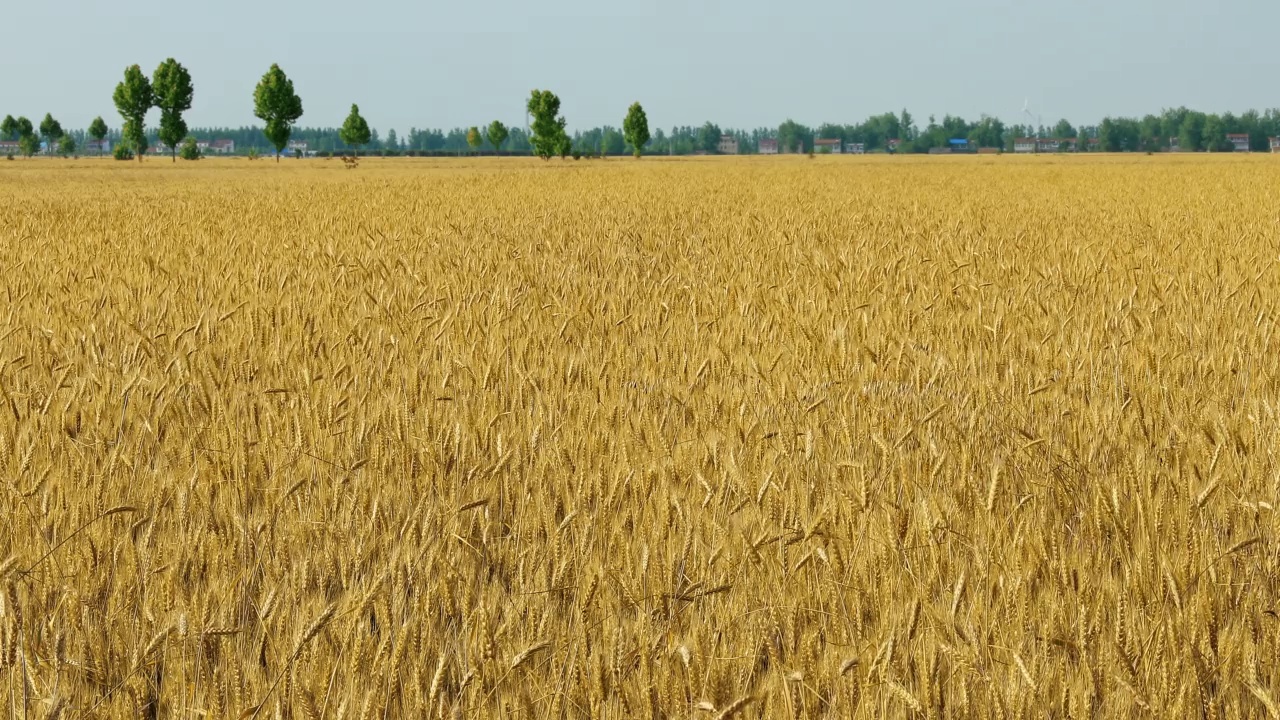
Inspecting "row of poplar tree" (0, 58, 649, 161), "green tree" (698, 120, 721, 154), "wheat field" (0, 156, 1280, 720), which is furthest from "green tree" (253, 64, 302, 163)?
"green tree" (698, 120, 721, 154)

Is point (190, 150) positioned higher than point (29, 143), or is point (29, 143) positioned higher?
point (29, 143)

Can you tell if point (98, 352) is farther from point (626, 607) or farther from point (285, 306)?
point (626, 607)

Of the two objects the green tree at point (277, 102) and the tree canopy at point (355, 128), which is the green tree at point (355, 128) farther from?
the green tree at point (277, 102)

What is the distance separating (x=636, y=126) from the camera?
110 m

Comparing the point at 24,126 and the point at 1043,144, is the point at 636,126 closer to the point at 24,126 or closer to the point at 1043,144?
the point at 24,126

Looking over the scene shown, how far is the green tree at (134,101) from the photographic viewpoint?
8562 centimetres

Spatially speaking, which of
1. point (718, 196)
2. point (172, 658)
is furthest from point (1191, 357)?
point (718, 196)

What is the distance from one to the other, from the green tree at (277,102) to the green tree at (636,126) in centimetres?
3521

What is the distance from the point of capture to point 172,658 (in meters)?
1.74

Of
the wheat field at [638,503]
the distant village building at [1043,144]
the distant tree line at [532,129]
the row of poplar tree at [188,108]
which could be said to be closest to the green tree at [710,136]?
the distant tree line at [532,129]

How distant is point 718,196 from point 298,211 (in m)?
6.64

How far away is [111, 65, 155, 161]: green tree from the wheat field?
88.6m

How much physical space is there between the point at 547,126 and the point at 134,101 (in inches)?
1239

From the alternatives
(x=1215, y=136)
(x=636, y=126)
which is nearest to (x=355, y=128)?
(x=636, y=126)
